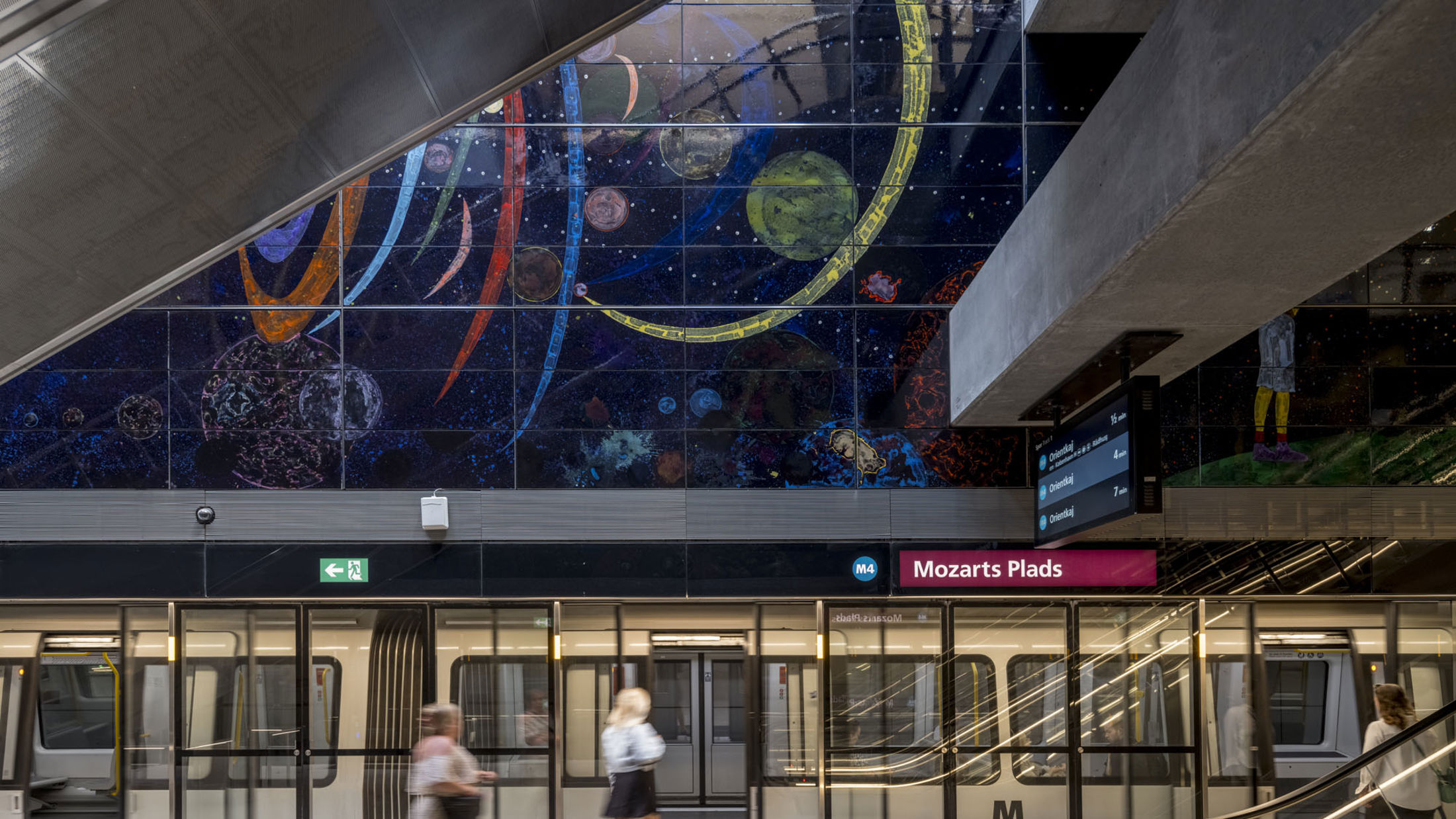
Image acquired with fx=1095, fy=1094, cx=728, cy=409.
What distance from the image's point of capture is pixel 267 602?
8953 millimetres

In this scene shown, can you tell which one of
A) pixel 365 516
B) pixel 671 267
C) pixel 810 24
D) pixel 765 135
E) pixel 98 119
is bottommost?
pixel 365 516

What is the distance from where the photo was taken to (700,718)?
29.9 ft

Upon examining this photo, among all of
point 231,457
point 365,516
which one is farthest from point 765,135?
point 231,457

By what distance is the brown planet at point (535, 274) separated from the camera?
8.98 meters

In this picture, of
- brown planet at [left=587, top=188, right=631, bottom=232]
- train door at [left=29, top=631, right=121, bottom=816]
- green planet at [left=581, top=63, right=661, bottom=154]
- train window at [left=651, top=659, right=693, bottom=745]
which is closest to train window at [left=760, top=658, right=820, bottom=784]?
train window at [left=651, top=659, right=693, bottom=745]

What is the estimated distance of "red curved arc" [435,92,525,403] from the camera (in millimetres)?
8945

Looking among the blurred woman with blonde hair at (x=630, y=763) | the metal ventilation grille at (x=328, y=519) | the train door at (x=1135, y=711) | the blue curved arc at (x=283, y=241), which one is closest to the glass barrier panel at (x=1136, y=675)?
the train door at (x=1135, y=711)

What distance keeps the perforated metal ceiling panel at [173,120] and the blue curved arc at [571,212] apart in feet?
9.46

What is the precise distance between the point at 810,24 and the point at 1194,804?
706 centimetres

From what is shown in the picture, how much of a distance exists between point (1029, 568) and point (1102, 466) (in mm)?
2668

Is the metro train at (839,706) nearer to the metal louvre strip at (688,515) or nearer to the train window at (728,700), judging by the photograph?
the train window at (728,700)

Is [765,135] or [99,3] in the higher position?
[765,135]

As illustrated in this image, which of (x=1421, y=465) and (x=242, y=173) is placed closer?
(x=242, y=173)

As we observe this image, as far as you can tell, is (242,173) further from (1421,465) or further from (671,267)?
(1421,465)
